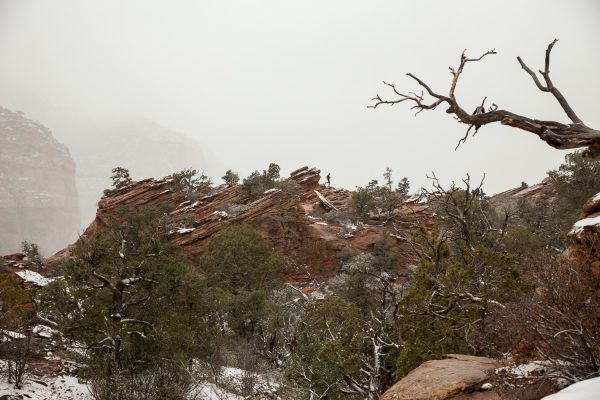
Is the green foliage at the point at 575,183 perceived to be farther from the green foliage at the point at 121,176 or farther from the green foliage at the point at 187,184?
the green foliage at the point at 121,176

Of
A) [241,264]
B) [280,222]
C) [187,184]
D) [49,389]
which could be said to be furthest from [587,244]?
[187,184]

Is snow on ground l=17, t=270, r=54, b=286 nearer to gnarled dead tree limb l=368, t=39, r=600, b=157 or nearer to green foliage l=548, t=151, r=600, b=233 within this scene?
gnarled dead tree limb l=368, t=39, r=600, b=157

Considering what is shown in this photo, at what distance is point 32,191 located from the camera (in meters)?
174

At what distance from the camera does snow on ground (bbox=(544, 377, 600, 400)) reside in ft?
12.1

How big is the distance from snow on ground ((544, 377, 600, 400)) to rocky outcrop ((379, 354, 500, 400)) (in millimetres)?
2482

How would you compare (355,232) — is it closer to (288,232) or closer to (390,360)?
(288,232)

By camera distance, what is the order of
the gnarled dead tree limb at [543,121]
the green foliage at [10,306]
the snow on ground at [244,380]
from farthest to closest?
1. the snow on ground at [244,380]
2. the green foliage at [10,306]
3. the gnarled dead tree limb at [543,121]

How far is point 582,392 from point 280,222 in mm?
34793

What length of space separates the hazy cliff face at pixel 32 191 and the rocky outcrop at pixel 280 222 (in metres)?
139

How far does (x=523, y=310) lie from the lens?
6434 millimetres

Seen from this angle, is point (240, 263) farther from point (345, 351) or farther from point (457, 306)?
point (457, 306)

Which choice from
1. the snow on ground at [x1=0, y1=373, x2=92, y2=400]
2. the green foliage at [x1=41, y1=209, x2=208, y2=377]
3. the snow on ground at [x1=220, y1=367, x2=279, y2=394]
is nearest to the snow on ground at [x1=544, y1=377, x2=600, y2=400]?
the green foliage at [x1=41, y1=209, x2=208, y2=377]

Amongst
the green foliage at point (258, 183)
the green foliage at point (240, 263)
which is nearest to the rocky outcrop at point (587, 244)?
the green foliage at point (240, 263)

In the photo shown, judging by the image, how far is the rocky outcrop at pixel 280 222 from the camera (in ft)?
118
